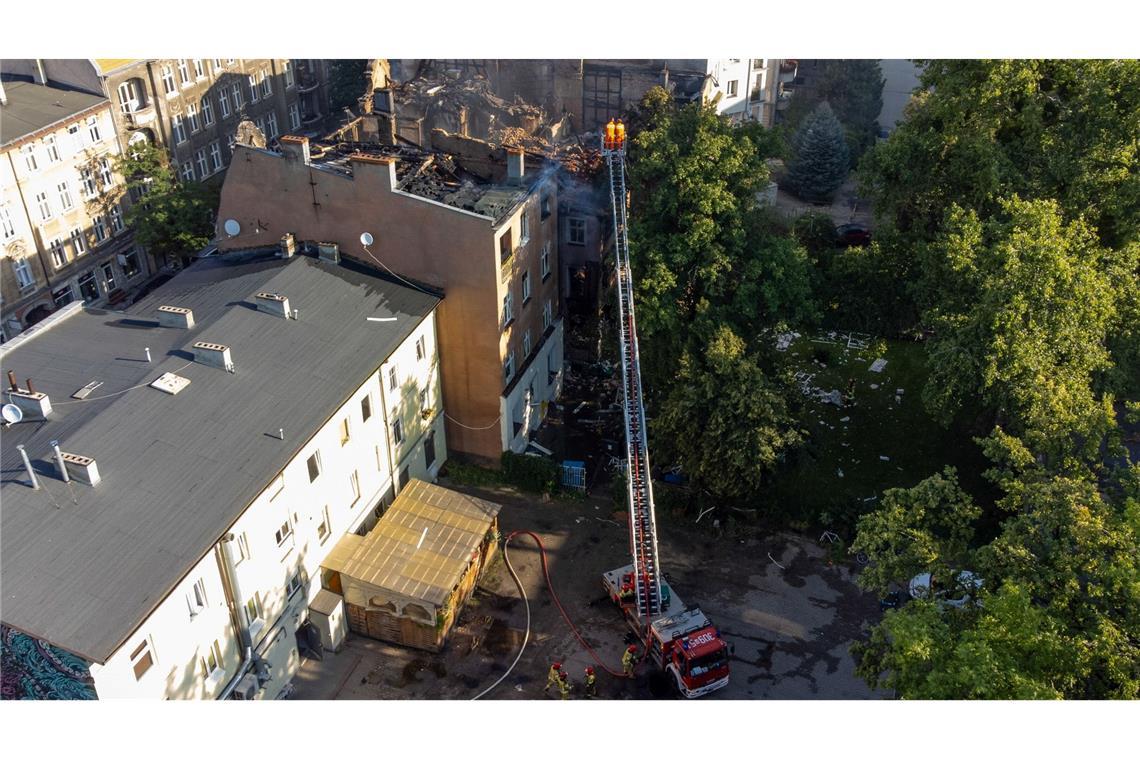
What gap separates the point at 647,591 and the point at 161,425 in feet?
50.7

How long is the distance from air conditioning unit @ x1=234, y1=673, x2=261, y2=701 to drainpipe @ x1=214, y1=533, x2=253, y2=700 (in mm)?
117

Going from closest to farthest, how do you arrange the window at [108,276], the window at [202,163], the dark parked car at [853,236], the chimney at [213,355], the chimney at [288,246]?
the chimney at [213,355]
the chimney at [288,246]
the window at [108,276]
the dark parked car at [853,236]
the window at [202,163]

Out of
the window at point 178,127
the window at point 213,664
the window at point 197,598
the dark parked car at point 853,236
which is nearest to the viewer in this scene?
the window at point 197,598

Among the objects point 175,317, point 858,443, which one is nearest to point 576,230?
point 858,443

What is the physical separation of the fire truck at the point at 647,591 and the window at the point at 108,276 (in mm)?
31105

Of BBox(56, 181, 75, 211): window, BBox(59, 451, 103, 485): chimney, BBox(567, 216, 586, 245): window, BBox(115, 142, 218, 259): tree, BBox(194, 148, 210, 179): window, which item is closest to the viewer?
BBox(59, 451, 103, 485): chimney

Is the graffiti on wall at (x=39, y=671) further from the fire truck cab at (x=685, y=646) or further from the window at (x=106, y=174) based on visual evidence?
the window at (x=106, y=174)

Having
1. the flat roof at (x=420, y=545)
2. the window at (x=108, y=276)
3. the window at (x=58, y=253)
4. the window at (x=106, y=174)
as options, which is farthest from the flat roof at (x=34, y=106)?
the flat roof at (x=420, y=545)

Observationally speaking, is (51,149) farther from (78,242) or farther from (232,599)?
(232,599)

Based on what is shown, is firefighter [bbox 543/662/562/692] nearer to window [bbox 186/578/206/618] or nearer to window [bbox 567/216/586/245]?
window [bbox 186/578/206/618]

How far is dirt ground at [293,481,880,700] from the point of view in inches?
1141

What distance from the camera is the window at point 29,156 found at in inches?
1746

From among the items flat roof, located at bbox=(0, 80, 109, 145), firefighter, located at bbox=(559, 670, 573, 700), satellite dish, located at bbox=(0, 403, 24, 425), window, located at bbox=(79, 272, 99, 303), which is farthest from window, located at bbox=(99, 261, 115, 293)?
firefighter, located at bbox=(559, 670, 573, 700)

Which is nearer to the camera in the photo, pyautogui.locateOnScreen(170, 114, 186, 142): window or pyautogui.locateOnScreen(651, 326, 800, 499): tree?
pyautogui.locateOnScreen(651, 326, 800, 499): tree
